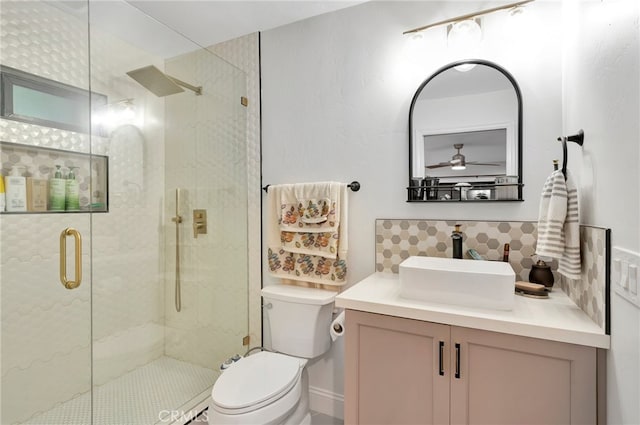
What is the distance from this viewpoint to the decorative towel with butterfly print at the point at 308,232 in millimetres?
1866

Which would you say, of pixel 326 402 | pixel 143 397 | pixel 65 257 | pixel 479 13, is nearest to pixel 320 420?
pixel 326 402

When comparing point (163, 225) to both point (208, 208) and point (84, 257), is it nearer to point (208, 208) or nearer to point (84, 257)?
point (208, 208)

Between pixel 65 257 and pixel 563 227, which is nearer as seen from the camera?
pixel 563 227

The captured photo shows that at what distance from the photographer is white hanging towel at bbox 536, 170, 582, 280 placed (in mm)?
1165

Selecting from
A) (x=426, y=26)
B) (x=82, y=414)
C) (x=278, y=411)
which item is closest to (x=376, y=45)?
(x=426, y=26)

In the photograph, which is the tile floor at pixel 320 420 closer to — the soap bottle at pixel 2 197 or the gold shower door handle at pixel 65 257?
the gold shower door handle at pixel 65 257

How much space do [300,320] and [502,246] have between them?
1.12 meters

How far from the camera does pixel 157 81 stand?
1996 mm

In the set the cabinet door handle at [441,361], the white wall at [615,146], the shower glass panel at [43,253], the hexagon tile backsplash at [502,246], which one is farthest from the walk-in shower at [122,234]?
the white wall at [615,146]

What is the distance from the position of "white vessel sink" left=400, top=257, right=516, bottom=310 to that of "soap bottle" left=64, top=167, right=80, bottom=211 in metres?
1.71

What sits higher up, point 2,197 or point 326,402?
point 2,197

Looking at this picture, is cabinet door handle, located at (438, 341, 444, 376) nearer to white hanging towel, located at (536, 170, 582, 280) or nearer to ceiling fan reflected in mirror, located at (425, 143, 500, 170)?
white hanging towel, located at (536, 170, 582, 280)

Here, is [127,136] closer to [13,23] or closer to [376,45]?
[13,23]

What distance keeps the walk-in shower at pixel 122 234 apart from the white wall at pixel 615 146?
1.86 m
